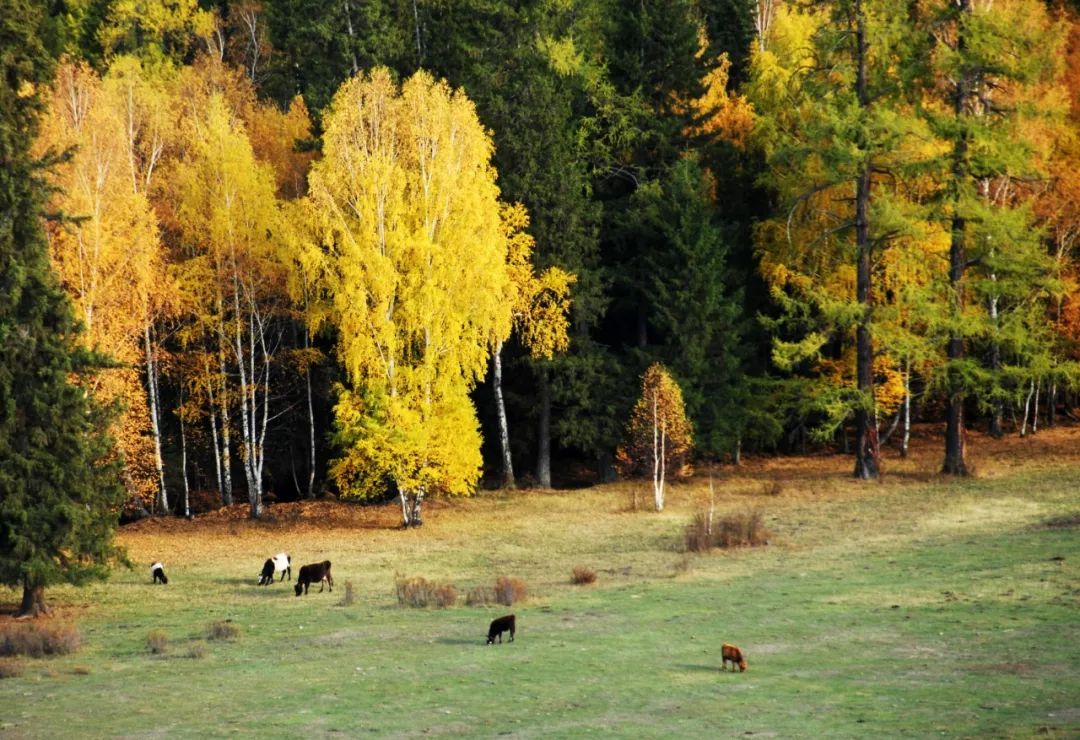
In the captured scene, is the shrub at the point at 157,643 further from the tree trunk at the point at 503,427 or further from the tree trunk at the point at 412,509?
the tree trunk at the point at 503,427

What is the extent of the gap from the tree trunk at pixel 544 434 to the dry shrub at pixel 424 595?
967 inches

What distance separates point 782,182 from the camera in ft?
185

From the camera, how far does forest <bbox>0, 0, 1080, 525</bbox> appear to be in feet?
154

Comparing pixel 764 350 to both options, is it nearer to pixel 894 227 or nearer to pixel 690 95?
pixel 690 95

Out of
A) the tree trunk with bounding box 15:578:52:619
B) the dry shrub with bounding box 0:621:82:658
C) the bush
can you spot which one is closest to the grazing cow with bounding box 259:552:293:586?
the tree trunk with bounding box 15:578:52:619

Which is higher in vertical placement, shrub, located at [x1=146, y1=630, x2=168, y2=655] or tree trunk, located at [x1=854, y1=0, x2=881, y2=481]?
tree trunk, located at [x1=854, y1=0, x2=881, y2=481]

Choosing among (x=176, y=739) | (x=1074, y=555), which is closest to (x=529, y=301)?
(x=1074, y=555)

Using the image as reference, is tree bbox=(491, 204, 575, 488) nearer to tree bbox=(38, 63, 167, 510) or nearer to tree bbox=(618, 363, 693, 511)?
tree bbox=(618, 363, 693, 511)

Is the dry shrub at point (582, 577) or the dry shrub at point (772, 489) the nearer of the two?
the dry shrub at point (582, 577)

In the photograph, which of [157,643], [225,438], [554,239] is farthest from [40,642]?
[554,239]

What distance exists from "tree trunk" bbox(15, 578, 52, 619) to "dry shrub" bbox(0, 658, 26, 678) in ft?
18.2

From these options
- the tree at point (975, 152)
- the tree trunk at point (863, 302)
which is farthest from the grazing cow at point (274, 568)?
the tree at point (975, 152)

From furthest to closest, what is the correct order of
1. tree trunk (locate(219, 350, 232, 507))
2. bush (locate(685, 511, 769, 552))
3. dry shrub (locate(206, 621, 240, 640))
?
tree trunk (locate(219, 350, 232, 507)), bush (locate(685, 511, 769, 552)), dry shrub (locate(206, 621, 240, 640))

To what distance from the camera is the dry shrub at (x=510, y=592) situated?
31000 millimetres
